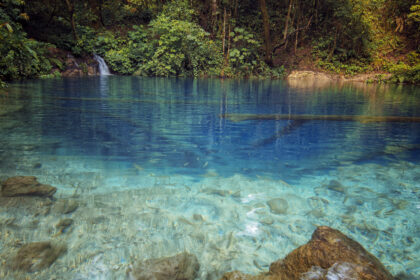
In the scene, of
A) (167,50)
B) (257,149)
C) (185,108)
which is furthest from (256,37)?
(257,149)

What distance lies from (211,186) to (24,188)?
1724 mm

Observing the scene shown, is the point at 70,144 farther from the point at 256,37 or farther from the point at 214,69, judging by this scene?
the point at 256,37

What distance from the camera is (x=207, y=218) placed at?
6.86ft

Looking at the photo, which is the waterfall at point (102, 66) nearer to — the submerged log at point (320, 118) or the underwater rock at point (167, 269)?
the submerged log at point (320, 118)

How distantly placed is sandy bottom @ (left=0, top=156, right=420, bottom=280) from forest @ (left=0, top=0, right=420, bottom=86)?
14.8m

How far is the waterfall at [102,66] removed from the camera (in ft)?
57.6

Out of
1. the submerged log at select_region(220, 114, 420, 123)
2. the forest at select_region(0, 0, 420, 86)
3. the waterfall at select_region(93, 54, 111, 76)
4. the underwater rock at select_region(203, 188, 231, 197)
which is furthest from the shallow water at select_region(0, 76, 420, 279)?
the waterfall at select_region(93, 54, 111, 76)

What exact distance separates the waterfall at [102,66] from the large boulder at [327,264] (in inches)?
728

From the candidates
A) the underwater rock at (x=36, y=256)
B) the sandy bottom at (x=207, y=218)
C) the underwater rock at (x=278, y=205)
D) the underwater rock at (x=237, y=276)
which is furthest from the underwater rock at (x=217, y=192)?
the underwater rock at (x=36, y=256)

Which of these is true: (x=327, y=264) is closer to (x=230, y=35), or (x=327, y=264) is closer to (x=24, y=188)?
(x=24, y=188)

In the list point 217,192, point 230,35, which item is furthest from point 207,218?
point 230,35

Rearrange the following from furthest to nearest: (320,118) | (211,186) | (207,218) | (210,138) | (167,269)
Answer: (320,118)
(210,138)
(211,186)
(207,218)
(167,269)

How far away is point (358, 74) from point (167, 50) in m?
14.5

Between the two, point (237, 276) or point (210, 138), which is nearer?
point (237, 276)
